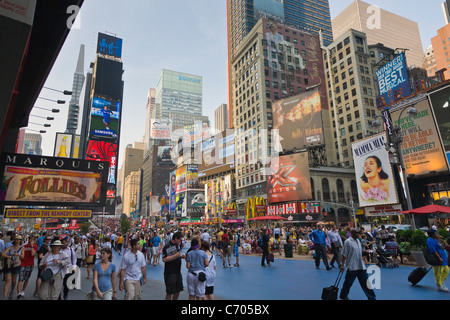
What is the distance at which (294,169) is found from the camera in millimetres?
53469

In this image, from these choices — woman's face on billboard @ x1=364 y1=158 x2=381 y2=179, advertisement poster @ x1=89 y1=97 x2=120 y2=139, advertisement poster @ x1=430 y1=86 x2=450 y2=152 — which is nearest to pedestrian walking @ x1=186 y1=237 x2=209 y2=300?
woman's face on billboard @ x1=364 y1=158 x2=381 y2=179

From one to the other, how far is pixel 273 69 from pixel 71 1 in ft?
245

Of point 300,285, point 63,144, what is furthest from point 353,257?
point 63,144

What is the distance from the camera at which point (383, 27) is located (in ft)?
435

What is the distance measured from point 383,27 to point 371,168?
123 meters

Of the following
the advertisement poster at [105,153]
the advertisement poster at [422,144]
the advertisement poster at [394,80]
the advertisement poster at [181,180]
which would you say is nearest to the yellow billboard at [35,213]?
the advertisement poster at [394,80]

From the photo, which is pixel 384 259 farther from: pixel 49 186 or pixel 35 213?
pixel 35 213

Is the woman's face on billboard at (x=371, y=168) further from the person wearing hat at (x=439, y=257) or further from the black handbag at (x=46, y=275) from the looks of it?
the black handbag at (x=46, y=275)

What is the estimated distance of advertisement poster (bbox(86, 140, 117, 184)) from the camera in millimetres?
61900

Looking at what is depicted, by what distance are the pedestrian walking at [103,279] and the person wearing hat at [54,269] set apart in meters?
2.13

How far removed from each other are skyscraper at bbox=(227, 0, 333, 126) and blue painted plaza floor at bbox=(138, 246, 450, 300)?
77861 millimetres

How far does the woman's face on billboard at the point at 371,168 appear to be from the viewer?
42.3m
